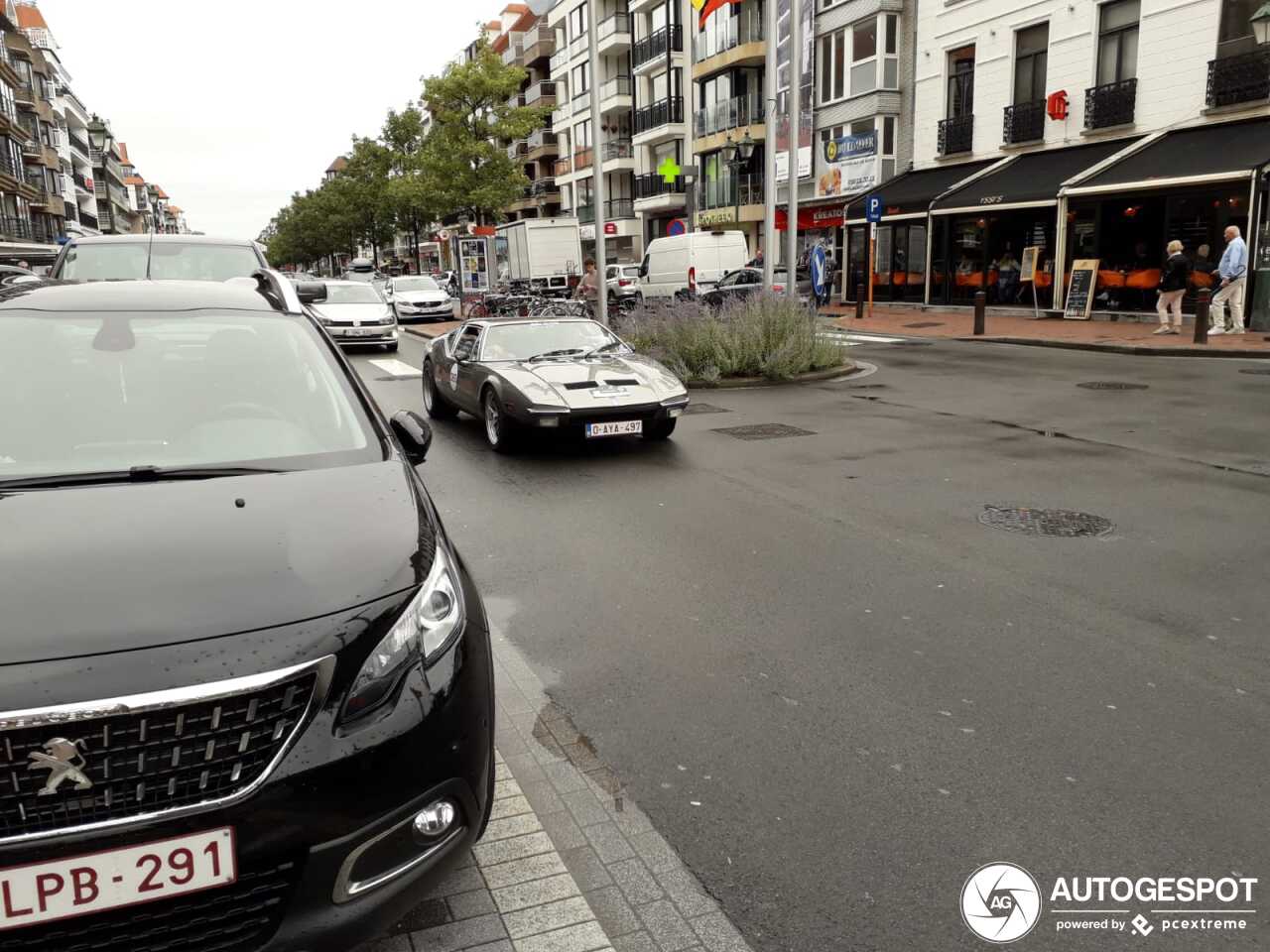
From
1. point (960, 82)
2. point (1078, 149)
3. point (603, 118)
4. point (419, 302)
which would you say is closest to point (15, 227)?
point (603, 118)

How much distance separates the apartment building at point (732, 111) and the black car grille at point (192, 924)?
40160 mm

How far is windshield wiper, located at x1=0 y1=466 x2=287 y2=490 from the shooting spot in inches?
117

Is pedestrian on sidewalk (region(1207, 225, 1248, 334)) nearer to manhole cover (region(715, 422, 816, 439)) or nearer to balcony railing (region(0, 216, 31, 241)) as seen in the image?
manhole cover (region(715, 422, 816, 439))

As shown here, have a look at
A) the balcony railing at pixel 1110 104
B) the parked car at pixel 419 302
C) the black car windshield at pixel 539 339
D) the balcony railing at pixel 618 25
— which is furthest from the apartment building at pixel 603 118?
the black car windshield at pixel 539 339

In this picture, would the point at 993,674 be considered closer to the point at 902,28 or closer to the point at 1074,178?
the point at 1074,178

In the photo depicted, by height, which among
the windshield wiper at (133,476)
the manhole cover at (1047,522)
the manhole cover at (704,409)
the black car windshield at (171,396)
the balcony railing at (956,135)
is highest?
the balcony railing at (956,135)

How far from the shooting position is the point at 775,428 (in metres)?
11.0

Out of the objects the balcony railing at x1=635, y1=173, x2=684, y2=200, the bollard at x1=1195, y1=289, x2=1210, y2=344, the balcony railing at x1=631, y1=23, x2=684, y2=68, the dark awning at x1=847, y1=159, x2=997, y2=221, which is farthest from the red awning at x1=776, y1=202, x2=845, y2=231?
the bollard at x1=1195, y1=289, x2=1210, y2=344

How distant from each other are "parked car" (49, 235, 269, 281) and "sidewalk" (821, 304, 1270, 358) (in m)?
14.6

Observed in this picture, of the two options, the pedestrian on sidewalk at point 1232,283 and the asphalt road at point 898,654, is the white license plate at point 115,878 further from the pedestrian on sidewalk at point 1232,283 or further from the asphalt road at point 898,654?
the pedestrian on sidewalk at point 1232,283

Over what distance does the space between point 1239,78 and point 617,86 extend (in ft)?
134

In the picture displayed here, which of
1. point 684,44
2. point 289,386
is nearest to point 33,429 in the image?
point 289,386

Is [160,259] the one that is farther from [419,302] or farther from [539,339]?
[419,302]

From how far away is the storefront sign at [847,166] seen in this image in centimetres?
3309
